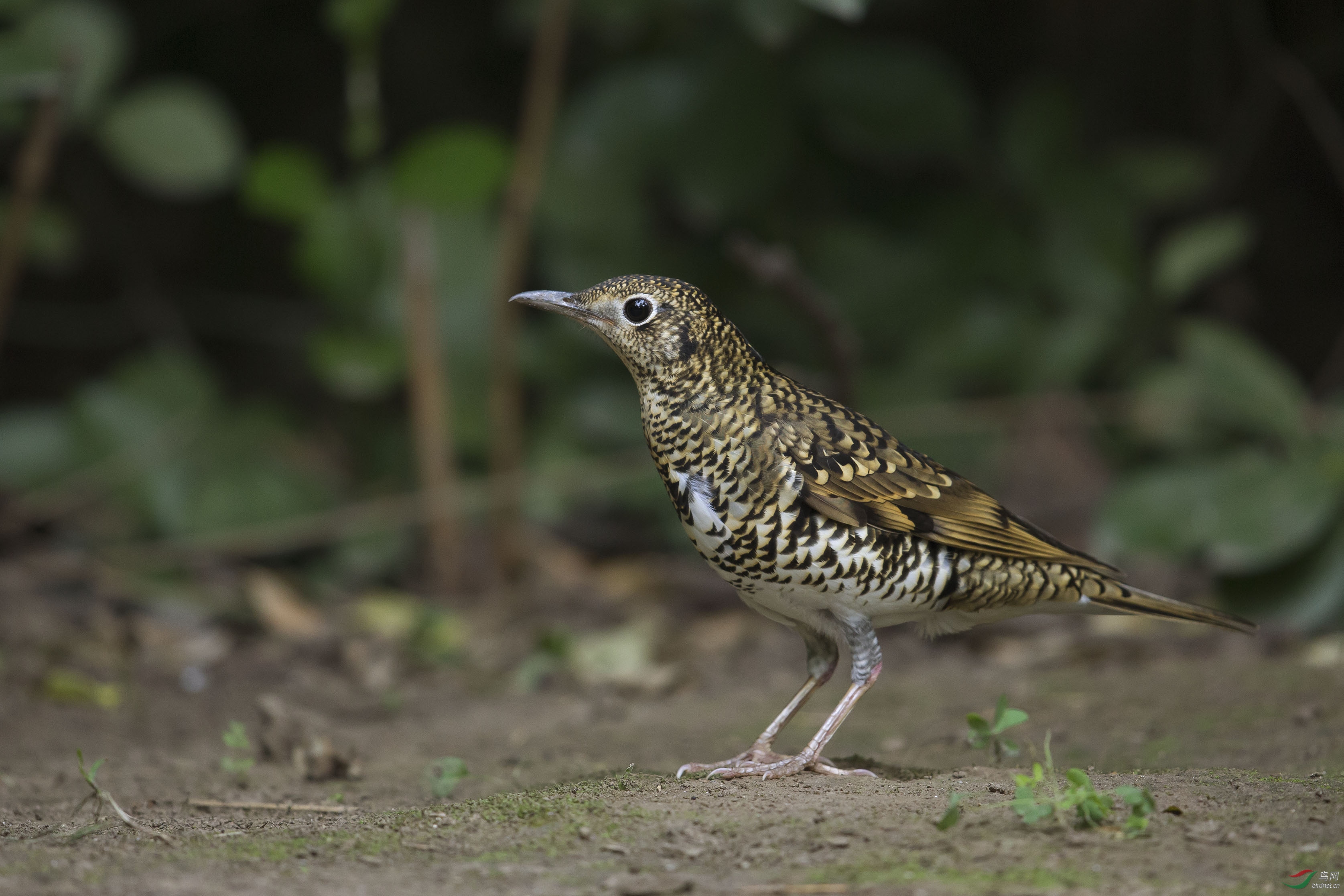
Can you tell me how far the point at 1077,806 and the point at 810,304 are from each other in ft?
9.84

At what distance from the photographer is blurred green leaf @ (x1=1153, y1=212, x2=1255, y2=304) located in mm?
6148

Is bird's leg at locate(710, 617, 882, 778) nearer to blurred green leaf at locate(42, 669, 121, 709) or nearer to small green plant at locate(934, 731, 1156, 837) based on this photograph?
small green plant at locate(934, 731, 1156, 837)

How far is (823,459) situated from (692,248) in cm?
382

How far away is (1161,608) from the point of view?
3.71m

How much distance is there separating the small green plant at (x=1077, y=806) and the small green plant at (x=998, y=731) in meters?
0.54

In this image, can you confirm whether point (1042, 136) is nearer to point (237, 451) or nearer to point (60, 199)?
point (237, 451)

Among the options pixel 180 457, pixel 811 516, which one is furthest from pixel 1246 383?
pixel 180 457

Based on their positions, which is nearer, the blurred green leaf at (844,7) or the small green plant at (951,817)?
the small green plant at (951,817)

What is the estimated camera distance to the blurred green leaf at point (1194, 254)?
6148 mm

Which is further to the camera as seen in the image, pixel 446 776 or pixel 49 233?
pixel 49 233

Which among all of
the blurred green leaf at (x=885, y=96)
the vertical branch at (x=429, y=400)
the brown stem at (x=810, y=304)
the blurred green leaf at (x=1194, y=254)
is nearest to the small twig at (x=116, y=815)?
the brown stem at (x=810, y=304)

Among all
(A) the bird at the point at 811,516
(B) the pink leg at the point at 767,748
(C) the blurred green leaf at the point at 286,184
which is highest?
(C) the blurred green leaf at the point at 286,184

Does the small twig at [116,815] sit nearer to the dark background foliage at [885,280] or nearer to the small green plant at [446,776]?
the small green plant at [446,776]

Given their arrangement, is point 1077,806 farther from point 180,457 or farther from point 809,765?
point 180,457
